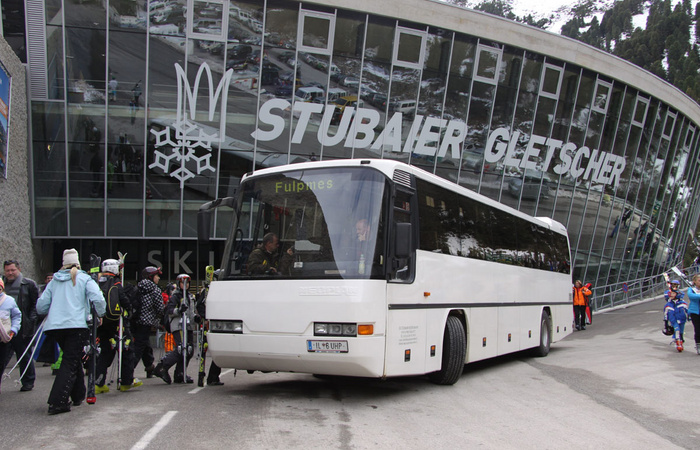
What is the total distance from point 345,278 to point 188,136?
16.4 m

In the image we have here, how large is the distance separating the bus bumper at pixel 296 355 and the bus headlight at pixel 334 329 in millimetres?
56

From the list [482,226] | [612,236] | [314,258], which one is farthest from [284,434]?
[612,236]

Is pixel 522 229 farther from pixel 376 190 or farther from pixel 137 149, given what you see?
pixel 137 149

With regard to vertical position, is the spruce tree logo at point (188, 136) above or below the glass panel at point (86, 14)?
below

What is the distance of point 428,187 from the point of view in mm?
9320

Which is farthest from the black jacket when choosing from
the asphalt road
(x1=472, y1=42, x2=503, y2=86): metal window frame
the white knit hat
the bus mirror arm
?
(x1=472, y1=42, x2=503, y2=86): metal window frame

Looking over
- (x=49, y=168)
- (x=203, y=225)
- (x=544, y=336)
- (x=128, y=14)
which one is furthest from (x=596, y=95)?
(x=203, y=225)

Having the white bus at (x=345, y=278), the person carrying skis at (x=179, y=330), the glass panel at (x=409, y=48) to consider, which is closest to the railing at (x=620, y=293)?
the glass panel at (x=409, y=48)

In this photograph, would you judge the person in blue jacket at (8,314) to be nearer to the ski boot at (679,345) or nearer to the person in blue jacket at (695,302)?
the person in blue jacket at (695,302)

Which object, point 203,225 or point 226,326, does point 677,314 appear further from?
point 203,225

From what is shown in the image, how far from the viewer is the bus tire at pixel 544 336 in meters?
14.9

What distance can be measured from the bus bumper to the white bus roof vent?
2048mm

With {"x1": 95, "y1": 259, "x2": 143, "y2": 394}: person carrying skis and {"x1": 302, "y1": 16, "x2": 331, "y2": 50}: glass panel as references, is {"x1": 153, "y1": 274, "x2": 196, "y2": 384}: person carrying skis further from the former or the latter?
{"x1": 302, "y1": 16, "x2": 331, "y2": 50}: glass panel

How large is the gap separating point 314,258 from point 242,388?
9.05 ft
